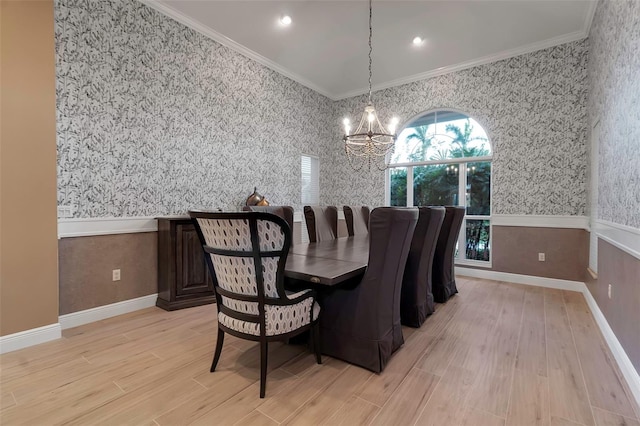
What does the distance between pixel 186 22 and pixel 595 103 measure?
473cm

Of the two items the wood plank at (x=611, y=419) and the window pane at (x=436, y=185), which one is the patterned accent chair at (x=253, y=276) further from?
the window pane at (x=436, y=185)

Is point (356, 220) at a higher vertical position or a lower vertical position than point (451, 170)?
lower

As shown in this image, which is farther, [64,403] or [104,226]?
[104,226]

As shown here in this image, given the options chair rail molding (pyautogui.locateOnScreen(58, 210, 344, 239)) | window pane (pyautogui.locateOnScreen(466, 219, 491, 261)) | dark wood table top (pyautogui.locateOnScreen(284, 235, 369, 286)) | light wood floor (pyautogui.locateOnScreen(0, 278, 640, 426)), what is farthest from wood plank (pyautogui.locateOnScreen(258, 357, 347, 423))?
window pane (pyautogui.locateOnScreen(466, 219, 491, 261))

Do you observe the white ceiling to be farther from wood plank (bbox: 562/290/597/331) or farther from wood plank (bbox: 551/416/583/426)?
wood plank (bbox: 551/416/583/426)

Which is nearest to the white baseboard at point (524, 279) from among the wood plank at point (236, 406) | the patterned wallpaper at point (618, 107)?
the patterned wallpaper at point (618, 107)

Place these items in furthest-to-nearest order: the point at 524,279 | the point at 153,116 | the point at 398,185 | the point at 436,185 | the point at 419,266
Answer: the point at 398,185 → the point at 436,185 → the point at 524,279 → the point at 153,116 → the point at 419,266

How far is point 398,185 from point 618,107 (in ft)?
10.7

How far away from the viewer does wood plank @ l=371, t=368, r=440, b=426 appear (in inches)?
58.0

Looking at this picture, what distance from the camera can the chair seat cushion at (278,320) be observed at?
1663 mm

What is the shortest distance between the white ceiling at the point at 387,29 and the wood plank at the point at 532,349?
3.39 m

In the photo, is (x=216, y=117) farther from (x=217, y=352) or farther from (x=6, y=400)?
(x=6, y=400)

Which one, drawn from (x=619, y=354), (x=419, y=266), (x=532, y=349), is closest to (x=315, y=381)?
(x=419, y=266)

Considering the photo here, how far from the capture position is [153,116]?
Result: 10.4 feet
